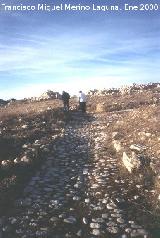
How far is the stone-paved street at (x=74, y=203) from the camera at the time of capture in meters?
10.9

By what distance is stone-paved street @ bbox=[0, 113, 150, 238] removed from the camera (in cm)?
1090

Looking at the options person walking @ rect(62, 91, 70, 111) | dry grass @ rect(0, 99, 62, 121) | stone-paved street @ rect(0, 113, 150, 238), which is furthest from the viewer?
person walking @ rect(62, 91, 70, 111)

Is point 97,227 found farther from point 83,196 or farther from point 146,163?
point 146,163

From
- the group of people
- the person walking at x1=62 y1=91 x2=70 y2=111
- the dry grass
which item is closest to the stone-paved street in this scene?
the person walking at x1=62 y1=91 x2=70 y2=111

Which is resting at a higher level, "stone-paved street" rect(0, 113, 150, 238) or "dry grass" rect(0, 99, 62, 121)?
"dry grass" rect(0, 99, 62, 121)

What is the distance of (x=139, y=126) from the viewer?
24625 mm

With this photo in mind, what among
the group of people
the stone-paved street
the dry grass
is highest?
the group of people

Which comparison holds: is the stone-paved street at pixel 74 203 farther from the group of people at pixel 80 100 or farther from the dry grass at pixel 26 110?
the dry grass at pixel 26 110

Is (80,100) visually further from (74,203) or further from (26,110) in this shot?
(74,203)

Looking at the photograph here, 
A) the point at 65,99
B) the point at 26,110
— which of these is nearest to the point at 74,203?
the point at 65,99

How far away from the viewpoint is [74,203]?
12.8m

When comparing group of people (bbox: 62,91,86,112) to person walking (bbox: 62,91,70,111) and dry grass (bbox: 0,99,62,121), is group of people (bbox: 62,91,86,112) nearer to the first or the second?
person walking (bbox: 62,91,70,111)

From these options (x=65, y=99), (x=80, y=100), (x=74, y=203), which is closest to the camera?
(x=74, y=203)

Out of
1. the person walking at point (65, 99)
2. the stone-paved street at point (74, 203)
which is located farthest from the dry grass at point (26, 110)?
the stone-paved street at point (74, 203)
